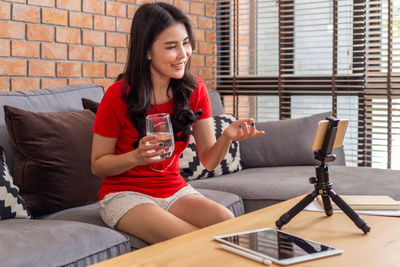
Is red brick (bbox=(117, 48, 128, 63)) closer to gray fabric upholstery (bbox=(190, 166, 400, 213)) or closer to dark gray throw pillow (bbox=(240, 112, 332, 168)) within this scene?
dark gray throw pillow (bbox=(240, 112, 332, 168))

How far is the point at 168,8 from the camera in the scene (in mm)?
1950

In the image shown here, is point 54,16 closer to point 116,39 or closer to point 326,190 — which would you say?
point 116,39

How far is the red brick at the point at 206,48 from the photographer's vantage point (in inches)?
148

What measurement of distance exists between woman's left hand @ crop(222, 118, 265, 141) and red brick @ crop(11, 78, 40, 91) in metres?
1.34

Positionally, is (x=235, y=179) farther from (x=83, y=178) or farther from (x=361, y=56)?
(x=361, y=56)

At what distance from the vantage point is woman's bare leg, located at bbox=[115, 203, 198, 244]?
167 centimetres

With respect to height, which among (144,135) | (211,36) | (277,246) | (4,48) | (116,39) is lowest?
(277,246)

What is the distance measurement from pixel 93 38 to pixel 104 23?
0.43 ft

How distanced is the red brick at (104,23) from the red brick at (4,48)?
0.60m

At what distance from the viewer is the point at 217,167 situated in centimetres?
274

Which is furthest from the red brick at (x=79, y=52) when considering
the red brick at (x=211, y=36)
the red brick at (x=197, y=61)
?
the red brick at (x=211, y=36)

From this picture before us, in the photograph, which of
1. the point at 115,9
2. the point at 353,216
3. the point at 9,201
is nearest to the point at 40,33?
the point at 115,9

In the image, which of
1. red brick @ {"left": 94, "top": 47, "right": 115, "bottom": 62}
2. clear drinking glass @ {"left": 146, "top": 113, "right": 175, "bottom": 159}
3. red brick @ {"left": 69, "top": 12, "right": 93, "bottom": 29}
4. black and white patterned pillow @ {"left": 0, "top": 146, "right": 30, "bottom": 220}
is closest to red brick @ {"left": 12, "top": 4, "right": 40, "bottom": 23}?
red brick @ {"left": 69, "top": 12, "right": 93, "bottom": 29}

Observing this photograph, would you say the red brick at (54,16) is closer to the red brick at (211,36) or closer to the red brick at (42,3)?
the red brick at (42,3)
